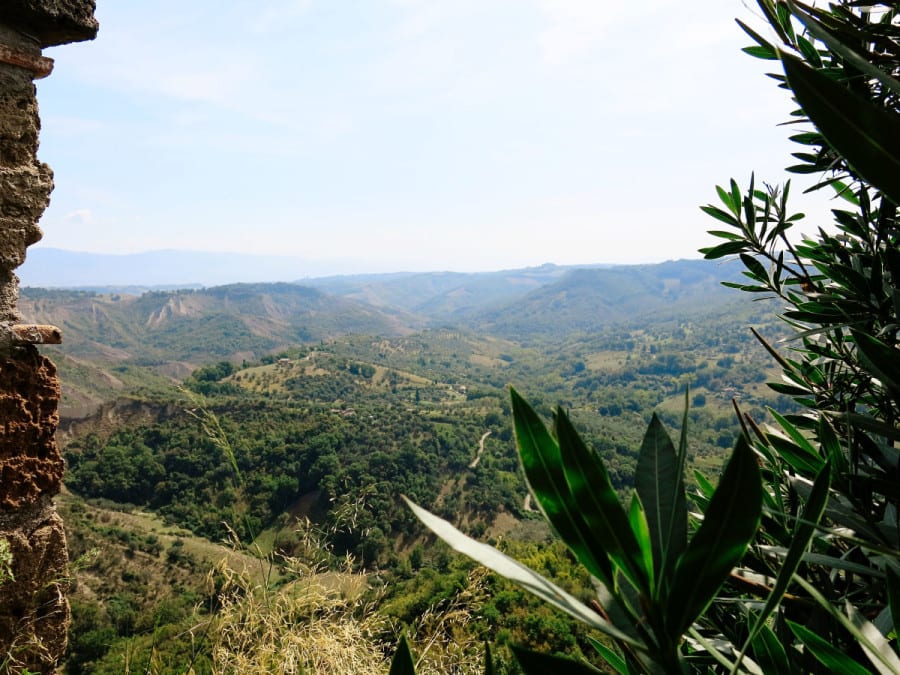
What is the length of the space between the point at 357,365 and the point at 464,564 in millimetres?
59079

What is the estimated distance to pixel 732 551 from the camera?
0.39m

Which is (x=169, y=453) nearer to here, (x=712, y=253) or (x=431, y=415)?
(x=431, y=415)

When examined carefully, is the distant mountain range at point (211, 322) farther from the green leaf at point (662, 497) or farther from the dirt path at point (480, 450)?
the green leaf at point (662, 497)

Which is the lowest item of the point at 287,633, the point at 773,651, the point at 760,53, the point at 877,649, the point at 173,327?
the point at 173,327

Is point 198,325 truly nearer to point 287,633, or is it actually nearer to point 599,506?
point 287,633

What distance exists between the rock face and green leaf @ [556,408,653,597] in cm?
162

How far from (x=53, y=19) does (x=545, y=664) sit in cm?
195

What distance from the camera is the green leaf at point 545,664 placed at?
45 cm

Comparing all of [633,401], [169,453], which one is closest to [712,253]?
[169,453]

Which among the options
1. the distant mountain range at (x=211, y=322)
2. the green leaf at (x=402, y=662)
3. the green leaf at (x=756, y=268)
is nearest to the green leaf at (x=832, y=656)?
the green leaf at (x=402, y=662)

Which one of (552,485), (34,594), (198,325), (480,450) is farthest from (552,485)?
(198,325)

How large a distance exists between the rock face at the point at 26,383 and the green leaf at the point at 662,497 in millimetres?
1656

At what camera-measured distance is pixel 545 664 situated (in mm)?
Answer: 465

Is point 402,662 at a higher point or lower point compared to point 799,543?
lower
